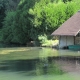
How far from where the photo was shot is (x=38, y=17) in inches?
1937

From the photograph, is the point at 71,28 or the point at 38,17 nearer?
the point at 71,28

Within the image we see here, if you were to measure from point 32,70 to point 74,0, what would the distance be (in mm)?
32269

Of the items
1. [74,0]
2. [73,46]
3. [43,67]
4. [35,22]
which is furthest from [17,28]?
[43,67]

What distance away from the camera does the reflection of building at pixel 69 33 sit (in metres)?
41.0

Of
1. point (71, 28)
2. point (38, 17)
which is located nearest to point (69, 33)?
point (71, 28)

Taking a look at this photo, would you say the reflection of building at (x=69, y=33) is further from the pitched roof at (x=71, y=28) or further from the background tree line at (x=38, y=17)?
the background tree line at (x=38, y=17)

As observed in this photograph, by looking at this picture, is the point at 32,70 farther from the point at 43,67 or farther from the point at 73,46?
the point at 73,46

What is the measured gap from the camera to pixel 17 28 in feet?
179

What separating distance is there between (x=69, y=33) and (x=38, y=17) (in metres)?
9.80

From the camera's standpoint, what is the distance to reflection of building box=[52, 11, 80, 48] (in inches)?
1614

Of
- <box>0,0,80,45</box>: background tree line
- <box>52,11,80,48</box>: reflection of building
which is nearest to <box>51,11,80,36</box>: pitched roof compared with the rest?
<box>52,11,80,48</box>: reflection of building

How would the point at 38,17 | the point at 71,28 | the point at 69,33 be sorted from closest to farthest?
the point at 69,33 → the point at 71,28 → the point at 38,17

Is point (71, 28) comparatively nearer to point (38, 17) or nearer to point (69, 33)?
point (69, 33)

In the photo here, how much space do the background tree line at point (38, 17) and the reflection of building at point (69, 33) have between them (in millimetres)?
5256
